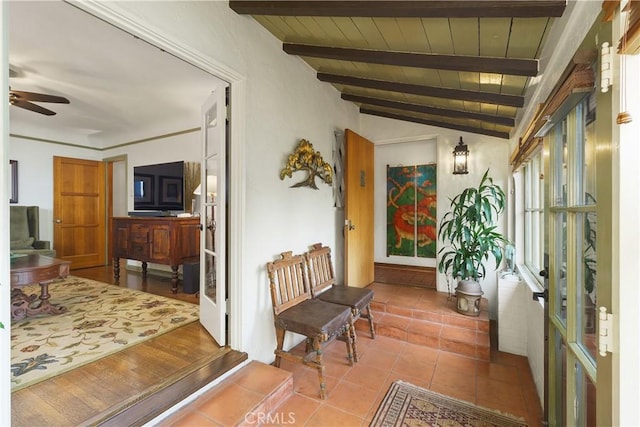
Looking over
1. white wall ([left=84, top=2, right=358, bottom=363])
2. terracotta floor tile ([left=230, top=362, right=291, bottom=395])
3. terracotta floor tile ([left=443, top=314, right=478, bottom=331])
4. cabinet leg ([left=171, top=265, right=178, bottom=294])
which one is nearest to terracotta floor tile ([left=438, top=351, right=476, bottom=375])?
terracotta floor tile ([left=443, top=314, right=478, bottom=331])

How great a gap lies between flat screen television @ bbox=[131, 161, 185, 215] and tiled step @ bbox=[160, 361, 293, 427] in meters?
3.20

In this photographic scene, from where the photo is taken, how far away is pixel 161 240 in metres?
3.77

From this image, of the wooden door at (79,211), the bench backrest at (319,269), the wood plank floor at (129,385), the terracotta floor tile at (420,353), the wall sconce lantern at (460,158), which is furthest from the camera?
the wooden door at (79,211)

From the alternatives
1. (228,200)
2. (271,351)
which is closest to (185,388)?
(271,351)

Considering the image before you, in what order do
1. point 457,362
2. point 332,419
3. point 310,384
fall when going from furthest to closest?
point 457,362 < point 310,384 < point 332,419

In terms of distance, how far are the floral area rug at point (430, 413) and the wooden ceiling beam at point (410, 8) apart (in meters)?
2.34

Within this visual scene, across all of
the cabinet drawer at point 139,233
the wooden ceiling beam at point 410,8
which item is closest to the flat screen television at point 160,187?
the cabinet drawer at point 139,233

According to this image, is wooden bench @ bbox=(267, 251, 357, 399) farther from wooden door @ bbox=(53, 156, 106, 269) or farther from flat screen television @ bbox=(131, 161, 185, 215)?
wooden door @ bbox=(53, 156, 106, 269)

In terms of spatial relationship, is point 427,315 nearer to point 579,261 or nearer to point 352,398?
point 352,398

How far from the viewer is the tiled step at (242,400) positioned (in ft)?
5.11

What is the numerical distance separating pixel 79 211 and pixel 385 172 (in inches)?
232

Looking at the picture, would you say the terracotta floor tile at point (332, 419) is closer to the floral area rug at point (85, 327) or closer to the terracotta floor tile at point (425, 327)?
the terracotta floor tile at point (425, 327)

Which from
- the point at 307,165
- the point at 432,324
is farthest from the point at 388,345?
the point at 307,165

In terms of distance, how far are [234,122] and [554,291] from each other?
2302 mm
